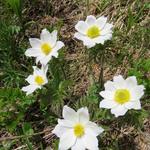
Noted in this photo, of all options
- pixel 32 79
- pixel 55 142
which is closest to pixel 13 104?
pixel 32 79

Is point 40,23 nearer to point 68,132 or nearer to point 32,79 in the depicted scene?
point 32,79

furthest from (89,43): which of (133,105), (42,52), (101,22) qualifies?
(133,105)

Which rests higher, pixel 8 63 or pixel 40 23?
pixel 40 23

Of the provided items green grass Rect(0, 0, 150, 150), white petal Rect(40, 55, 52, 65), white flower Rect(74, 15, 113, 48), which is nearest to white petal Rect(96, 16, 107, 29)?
white flower Rect(74, 15, 113, 48)

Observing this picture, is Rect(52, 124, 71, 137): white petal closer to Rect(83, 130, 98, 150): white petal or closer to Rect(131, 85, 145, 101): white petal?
Rect(83, 130, 98, 150): white petal

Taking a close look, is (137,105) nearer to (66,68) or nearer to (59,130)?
(59,130)

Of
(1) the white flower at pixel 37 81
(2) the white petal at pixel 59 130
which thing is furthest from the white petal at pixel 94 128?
(1) the white flower at pixel 37 81

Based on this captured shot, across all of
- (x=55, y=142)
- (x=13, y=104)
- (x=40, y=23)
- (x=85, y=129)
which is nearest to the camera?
(x=85, y=129)
